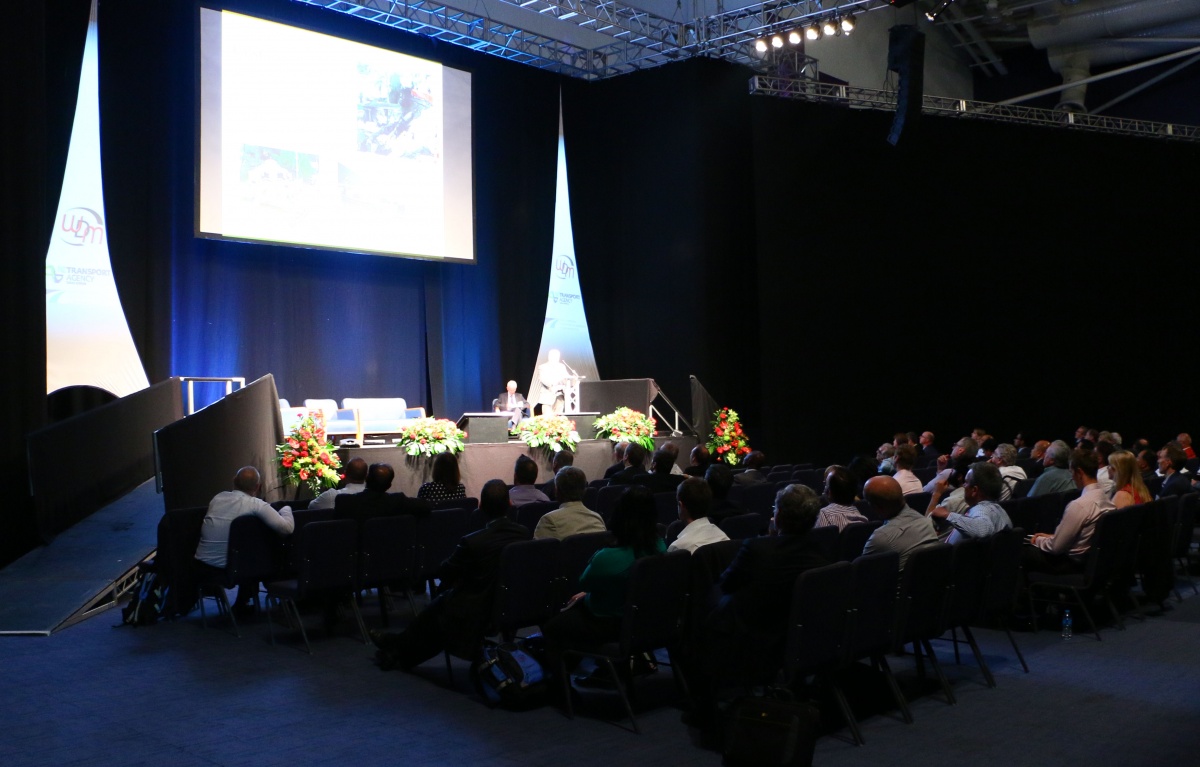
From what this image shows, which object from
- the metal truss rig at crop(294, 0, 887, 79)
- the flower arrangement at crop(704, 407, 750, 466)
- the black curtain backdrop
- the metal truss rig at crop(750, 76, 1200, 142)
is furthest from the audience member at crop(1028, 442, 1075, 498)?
the metal truss rig at crop(750, 76, 1200, 142)

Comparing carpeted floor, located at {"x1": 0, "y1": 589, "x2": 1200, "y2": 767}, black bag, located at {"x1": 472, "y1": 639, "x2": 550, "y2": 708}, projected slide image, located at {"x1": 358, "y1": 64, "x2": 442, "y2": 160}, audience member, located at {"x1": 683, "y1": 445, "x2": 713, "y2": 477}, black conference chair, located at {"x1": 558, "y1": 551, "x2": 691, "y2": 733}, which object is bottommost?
carpeted floor, located at {"x1": 0, "y1": 589, "x2": 1200, "y2": 767}

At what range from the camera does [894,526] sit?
438 cm

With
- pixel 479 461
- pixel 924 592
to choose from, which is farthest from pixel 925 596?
pixel 479 461

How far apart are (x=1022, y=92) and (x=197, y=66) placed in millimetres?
15163

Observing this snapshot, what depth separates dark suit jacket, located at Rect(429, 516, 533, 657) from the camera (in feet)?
14.5

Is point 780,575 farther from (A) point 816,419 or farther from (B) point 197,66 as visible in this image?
(A) point 816,419

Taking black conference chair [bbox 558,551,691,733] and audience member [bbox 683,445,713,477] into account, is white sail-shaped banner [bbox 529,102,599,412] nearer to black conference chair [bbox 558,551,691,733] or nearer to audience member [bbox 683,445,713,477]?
audience member [bbox 683,445,713,477]

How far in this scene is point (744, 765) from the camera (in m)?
3.28

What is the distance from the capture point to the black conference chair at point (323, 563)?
519 cm

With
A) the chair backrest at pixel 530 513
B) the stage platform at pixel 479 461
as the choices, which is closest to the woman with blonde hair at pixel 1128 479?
the chair backrest at pixel 530 513

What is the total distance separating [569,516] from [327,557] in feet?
4.59

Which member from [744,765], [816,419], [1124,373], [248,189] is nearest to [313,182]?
[248,189]

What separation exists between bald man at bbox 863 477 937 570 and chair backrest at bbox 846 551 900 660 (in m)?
0.24

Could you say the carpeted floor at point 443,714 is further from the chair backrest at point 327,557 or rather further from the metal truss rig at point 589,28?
the metal truss rig at point 589,28
